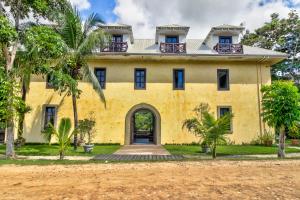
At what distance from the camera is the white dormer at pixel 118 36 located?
18.3 metres

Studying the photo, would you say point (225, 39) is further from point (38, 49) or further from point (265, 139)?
point (38, 49)

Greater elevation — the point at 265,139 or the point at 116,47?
the point at 116,47

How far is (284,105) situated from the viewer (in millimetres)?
10562

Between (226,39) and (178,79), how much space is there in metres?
5.08

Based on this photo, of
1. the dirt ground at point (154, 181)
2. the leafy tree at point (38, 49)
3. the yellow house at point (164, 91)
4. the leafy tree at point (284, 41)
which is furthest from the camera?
the leafy tree at point (284, 41)

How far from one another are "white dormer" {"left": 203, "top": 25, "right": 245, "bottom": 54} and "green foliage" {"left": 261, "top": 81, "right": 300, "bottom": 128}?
26.6ft

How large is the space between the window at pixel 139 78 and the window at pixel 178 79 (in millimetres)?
2208

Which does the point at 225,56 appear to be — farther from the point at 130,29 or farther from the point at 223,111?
the point at 130,29

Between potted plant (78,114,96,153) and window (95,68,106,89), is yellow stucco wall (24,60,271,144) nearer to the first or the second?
window (95,68,106,89)

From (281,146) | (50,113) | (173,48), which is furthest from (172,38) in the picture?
(281,146)

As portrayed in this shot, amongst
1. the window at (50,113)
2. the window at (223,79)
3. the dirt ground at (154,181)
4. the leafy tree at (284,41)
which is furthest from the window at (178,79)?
the leafy tree at (284,41)

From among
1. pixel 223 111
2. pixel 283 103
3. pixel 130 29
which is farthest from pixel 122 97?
pixel 283 103

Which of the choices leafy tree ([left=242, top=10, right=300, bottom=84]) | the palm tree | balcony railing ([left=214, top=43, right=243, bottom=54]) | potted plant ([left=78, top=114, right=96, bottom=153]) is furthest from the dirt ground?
leafy tree ([left=242, top=10, right=300, bottom=84])

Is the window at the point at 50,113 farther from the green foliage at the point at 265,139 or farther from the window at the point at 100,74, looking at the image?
the green foliage at the point at 265,139
